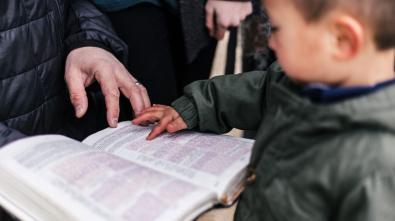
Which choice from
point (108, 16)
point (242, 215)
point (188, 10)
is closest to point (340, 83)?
point (242, 215)

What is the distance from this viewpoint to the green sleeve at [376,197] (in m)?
0.34

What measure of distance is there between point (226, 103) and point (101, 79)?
13.4 inches

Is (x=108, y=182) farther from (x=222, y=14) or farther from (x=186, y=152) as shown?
(x=222, y=14)

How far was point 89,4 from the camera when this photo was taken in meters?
0.94

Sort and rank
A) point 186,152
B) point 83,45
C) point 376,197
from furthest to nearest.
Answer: point 83,45
point 186,152
point 376,197

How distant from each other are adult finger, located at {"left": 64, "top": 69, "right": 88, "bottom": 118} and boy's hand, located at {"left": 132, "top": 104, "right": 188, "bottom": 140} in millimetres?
136

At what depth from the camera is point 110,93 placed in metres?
0.77

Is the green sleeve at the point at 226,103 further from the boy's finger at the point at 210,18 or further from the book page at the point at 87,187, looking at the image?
the boy's finger at the point at 210,18

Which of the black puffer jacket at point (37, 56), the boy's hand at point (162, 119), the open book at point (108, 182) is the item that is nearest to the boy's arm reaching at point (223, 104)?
the boy's hand at point (162, 119)

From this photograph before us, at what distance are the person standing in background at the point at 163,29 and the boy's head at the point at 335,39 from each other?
1.95ft

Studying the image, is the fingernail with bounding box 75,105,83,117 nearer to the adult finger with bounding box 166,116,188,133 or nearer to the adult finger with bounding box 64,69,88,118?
the adult finger with bounding box 64,69,88,118

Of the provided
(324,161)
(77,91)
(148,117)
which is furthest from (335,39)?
(77,91)

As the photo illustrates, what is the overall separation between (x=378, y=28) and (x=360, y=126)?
12 cm

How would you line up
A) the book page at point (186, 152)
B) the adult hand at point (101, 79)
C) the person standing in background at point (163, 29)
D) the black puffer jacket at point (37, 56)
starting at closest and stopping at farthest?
the book page at point (186, 152)
the black puffer jacket at point (37, 56)
the adult hand at point (101, 79)
the person standing in background at point (163, 29)
